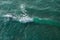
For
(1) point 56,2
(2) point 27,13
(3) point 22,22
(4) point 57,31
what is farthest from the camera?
(1) point 56,2

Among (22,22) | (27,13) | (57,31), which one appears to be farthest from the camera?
(27,13)

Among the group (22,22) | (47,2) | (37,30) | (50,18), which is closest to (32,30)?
(37,30)

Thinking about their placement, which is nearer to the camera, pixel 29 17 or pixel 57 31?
pixel 57 31

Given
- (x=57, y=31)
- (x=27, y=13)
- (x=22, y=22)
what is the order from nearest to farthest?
(x=57, y=31) → (x=22, y=22) → (x=27, y=13)

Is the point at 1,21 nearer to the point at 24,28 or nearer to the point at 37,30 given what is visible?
the point at 24,28

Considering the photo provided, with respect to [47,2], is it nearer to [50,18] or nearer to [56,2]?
[56,2]

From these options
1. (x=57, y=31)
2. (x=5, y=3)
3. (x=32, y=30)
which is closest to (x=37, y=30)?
(x=32, y=30)
